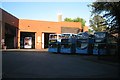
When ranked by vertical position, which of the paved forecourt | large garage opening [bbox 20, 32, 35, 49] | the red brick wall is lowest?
the paved forecourt

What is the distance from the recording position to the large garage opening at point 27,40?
61.5 meters

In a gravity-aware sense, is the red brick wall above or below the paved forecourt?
above

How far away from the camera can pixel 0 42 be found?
42.2m

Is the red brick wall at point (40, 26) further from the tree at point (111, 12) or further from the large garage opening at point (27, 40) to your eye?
the tree at point (111, 12)

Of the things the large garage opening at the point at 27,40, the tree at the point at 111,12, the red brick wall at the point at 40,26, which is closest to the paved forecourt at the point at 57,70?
the tree at the point at 111,12

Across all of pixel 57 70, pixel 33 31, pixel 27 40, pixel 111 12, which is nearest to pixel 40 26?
pixel 33 31

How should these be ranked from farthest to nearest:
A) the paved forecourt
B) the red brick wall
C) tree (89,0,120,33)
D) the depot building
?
the red brick wall → the depot building → tree (89,0,120,33) → the paved forecourt

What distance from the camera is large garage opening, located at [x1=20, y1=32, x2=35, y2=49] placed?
61.5 meters

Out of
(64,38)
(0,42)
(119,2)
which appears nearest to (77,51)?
(64,38)

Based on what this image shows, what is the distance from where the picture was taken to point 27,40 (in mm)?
63031

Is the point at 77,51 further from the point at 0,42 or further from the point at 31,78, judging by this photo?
the point at 31,78

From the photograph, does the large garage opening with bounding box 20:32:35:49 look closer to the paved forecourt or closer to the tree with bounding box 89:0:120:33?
the tree with bounding box 89:0:120:33

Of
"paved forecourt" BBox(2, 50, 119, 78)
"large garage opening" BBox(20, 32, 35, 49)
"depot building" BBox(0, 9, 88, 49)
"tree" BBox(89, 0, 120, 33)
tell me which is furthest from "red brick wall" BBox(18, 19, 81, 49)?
"paved forecourt" BBox(2, 50, 119, 78)

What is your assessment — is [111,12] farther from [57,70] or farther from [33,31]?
[33,31]
